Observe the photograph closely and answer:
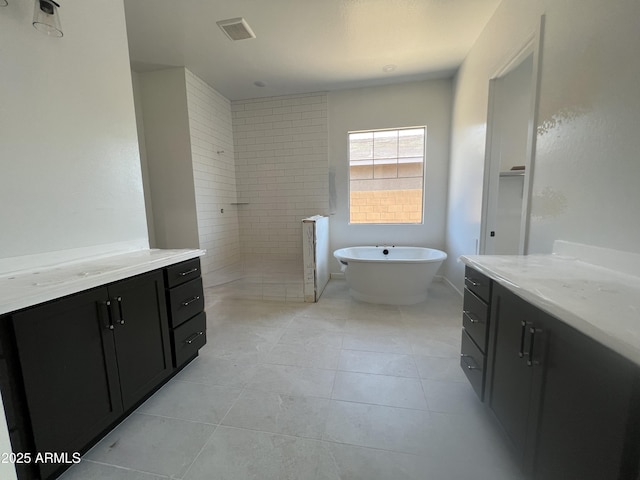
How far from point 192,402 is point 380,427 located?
1.14m

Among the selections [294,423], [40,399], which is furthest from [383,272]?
[40,399]

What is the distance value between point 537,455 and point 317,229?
255 centimetres

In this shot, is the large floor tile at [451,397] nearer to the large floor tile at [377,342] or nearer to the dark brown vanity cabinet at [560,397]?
the dark brown vanity cabinet at [560,397]

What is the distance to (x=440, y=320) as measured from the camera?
103 inches

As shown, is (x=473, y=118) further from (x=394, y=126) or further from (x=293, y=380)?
(x=293, y=380)

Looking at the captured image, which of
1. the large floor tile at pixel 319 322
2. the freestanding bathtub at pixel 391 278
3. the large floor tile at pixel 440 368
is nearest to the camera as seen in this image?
the large floor tile at pixel 440 368

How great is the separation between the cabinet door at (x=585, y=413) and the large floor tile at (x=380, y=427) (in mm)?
490

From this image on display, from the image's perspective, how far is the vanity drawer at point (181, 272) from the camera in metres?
1.66

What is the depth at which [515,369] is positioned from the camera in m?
1.09

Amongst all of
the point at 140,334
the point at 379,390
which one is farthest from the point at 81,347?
the point at 379,390

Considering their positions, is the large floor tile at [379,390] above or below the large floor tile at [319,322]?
below

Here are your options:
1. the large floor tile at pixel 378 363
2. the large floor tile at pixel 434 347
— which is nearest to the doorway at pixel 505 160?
the large floor tile at pixel 434 347

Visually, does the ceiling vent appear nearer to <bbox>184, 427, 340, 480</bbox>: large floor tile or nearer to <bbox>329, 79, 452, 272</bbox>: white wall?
<bbox>329, 79, 452, 272</bbox>: white wall

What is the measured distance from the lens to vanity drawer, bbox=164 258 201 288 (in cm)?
166
